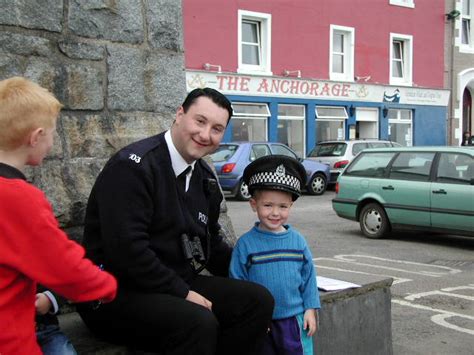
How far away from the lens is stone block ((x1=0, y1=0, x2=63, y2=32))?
321 cm

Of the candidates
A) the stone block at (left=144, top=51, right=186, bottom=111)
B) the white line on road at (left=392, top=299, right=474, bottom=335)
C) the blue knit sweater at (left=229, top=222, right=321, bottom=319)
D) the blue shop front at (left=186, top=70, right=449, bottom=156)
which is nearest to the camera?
the blue knit sweater at (left=229, top=222, right=321, bottom=319)

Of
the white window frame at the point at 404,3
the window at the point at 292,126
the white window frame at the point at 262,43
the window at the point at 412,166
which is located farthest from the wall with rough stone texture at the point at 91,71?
the white window frame at the point at 404,3

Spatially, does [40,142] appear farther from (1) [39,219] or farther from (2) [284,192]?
(2) [284,192]

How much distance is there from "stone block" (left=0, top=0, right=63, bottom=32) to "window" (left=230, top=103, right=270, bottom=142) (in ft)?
55.1

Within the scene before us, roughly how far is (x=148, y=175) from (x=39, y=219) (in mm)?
728

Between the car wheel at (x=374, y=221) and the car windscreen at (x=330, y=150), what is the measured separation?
313 inches

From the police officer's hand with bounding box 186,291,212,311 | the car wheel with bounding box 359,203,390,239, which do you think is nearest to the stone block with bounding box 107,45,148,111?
the police officer's hand with bounding box 186,291,212,311

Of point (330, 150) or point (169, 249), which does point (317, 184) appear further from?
point (169, 249)

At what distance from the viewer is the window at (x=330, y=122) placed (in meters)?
22.8

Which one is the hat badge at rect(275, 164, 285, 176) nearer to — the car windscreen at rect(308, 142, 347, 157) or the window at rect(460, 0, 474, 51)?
the car windscreen at rect(308, 142, 347, 157)

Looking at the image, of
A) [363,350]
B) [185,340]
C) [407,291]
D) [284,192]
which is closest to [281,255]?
[284,192]

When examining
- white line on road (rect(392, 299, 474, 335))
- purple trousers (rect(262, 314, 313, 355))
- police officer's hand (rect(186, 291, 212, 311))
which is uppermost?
police officer's hand (rect(186, 291, 212, 311))

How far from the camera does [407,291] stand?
21.0ft

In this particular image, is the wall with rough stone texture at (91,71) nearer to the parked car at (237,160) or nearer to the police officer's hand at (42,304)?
the police officer's hand at (42,304)
